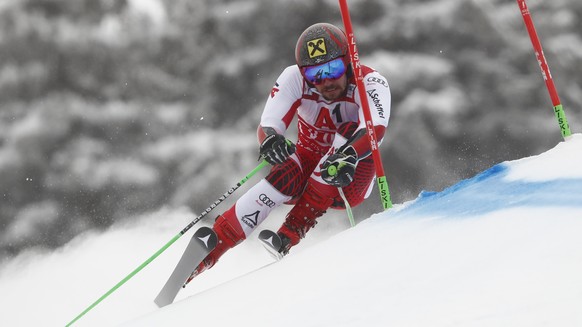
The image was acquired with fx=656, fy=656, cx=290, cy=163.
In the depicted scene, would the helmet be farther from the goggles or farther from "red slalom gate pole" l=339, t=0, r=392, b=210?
"red slalom gate pole" l=339, t=0, r=392, b=210

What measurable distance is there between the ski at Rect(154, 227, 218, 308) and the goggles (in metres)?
1.21

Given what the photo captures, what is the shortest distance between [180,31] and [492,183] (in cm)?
708

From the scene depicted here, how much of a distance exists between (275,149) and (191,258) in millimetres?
859

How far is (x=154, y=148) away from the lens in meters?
8.98

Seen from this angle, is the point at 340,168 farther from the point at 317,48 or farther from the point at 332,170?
the point at 317,48

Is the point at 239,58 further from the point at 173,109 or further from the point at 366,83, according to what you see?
the point at 366,83

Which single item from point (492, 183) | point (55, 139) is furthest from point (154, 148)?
point (492, 183)

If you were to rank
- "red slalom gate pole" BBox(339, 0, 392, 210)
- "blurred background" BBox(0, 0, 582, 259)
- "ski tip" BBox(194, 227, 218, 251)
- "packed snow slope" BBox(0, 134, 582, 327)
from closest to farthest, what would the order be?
1. "packed snow slope" BBox(0, 134, 582, 327)
2. "red slalom gate pole" BBox(339, 0, 392, 210)
3. "ski tip" BBox(194, 227, 218, 251)
4. "blurred background" BBox(0, 0, 582, 259)

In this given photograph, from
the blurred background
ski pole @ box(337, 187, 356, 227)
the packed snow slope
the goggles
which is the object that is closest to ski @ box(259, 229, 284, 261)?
ski pole @ box(337, 187, 356, 227)

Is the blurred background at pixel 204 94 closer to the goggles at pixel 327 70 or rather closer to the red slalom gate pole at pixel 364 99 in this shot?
the goggles at pixel 327 70

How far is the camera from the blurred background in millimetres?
8789

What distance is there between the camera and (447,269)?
220 cm

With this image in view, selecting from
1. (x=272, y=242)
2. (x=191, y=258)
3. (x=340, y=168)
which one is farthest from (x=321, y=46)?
(x=191, y=258)

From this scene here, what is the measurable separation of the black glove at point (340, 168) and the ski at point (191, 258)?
0.79m
